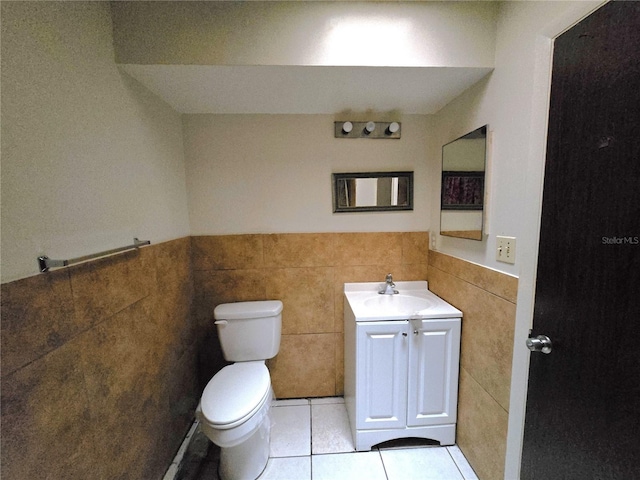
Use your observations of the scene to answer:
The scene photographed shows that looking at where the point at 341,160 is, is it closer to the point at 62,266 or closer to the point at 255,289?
the point at 255,289

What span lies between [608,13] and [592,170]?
1.43 ft

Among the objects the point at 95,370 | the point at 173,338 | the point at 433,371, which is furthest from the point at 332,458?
the point at 95,370

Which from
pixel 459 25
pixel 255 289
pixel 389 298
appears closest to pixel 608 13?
pixel 459 25

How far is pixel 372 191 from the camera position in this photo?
5.83 ft

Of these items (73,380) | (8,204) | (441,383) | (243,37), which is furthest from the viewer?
(441,383)

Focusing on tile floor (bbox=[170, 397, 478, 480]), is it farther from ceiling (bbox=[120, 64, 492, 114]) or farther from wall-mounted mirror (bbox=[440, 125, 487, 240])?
ceiling (bbox=[120, 64, 492, 114])

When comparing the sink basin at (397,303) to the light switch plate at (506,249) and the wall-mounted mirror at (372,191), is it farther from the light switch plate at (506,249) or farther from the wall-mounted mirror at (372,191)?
the wall-mounted mirror at (372,191)

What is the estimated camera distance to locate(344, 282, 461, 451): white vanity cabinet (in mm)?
1395

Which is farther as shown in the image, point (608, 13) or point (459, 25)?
point (459, 25)

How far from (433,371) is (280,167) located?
1.62 m

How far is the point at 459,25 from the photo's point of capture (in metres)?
1.11

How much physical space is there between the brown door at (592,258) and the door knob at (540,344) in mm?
17

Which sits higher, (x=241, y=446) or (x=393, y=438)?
(x=241, y=446)

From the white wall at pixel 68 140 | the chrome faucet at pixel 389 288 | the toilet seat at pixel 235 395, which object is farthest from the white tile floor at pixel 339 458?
the white wall at pixel 68 140
